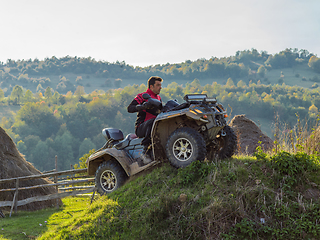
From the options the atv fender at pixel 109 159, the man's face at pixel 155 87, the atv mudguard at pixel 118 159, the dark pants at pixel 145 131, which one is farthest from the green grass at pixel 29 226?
the man's face at pixel 155 87

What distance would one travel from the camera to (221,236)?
459cm

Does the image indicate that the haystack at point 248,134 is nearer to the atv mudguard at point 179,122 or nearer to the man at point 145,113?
the man at point 145,113

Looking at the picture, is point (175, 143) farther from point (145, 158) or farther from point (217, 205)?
point (217, 205)

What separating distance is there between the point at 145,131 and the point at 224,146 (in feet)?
6.08

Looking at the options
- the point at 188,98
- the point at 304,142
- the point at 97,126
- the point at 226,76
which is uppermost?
the point at 226,76

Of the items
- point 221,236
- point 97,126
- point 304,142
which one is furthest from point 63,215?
point 97,126

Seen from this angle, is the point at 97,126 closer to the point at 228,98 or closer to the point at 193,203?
the point at 228,98

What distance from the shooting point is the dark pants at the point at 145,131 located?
6.88 metres

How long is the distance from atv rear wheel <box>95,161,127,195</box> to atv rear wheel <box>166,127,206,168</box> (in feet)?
4.75

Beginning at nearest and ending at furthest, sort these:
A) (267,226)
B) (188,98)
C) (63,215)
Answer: (267,226)
(188,98)
(63,215)

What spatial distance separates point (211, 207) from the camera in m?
4.91

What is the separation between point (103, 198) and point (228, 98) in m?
122

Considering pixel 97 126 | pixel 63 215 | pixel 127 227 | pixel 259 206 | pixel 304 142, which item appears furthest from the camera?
pixel 97 126

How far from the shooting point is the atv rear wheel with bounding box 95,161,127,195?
6.88m
